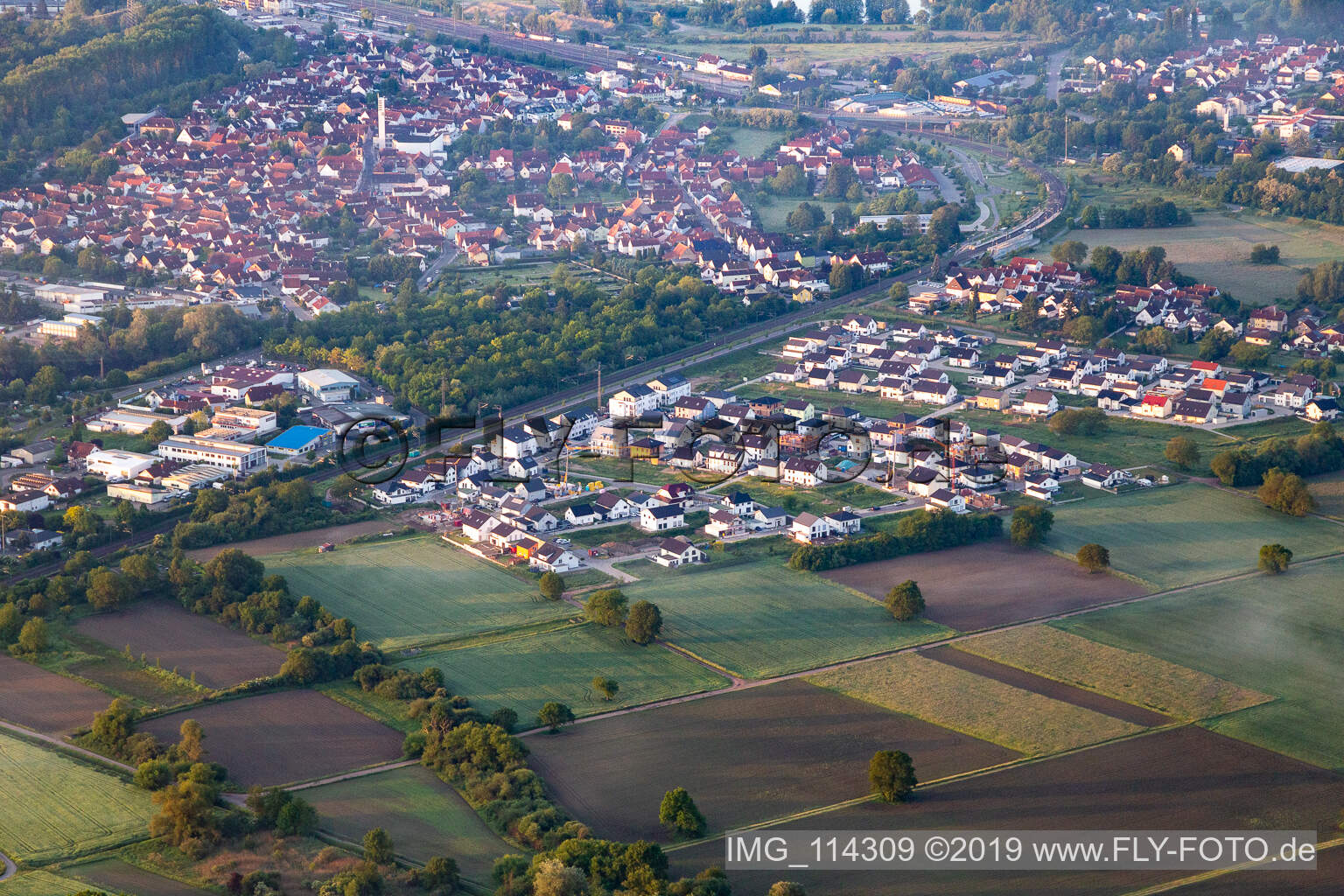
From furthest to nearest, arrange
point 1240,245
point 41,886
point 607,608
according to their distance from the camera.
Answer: point 1240,245
point 607,608
point 41,886

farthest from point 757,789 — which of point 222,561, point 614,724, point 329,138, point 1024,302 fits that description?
point 329,138

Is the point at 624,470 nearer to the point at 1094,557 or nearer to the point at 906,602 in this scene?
the point at 906,602

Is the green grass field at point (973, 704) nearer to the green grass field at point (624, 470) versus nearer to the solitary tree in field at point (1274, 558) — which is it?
the solitary tree in field at point (1274, 558)

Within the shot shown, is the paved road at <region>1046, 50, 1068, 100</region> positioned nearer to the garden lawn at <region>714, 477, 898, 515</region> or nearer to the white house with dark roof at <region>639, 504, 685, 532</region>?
the garden lawn at <region>714, 477, 898, 515</region>

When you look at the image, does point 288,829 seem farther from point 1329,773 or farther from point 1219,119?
point 1219,119

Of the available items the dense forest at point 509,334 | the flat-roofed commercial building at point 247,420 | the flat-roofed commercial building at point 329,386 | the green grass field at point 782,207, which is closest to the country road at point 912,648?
the flat-roofed commercial building at point 247,420

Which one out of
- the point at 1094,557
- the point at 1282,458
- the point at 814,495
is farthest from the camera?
the point at 1282,458

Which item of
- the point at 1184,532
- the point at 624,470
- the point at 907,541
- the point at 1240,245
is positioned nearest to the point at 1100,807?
the point at 907,541
